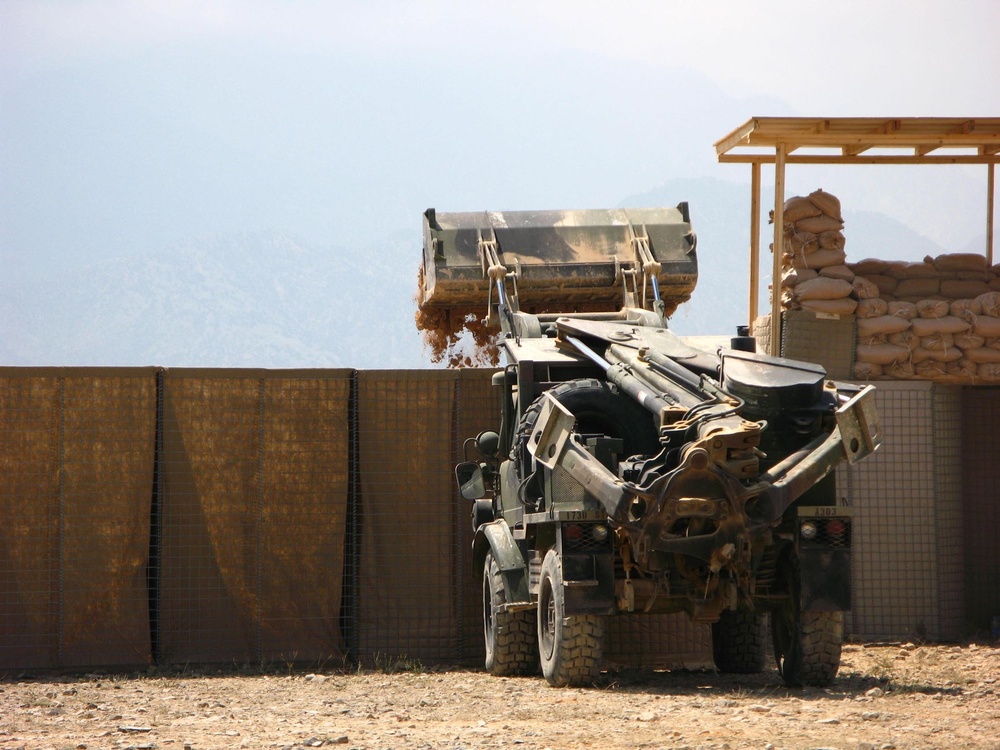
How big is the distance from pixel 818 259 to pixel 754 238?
3.23 feet

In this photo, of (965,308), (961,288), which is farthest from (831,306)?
(961,288)

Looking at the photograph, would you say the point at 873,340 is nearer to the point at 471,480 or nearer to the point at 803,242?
the point at 803,242

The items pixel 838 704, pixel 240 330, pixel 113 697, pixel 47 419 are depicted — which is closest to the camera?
pixel 838 704

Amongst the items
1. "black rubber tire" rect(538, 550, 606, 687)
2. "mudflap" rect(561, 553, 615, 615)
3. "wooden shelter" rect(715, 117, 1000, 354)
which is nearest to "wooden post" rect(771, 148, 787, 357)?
"wooden shelter" rect(715, 117, 1000, 354)

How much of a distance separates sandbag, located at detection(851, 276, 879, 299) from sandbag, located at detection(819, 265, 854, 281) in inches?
2.9

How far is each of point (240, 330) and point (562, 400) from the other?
10781 centimetres

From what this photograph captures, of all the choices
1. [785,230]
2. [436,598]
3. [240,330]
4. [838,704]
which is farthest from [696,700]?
[240,330]

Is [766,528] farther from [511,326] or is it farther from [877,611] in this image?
[877,611]

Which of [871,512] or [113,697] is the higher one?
[871,512]

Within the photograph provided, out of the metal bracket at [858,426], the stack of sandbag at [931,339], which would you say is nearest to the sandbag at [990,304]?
the stack of sandbag at [931,339]

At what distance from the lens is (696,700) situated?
8.37 m

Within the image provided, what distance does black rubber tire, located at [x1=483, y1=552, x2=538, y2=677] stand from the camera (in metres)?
10.2

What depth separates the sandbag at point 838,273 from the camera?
12.9m

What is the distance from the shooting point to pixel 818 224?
42.6 ft
